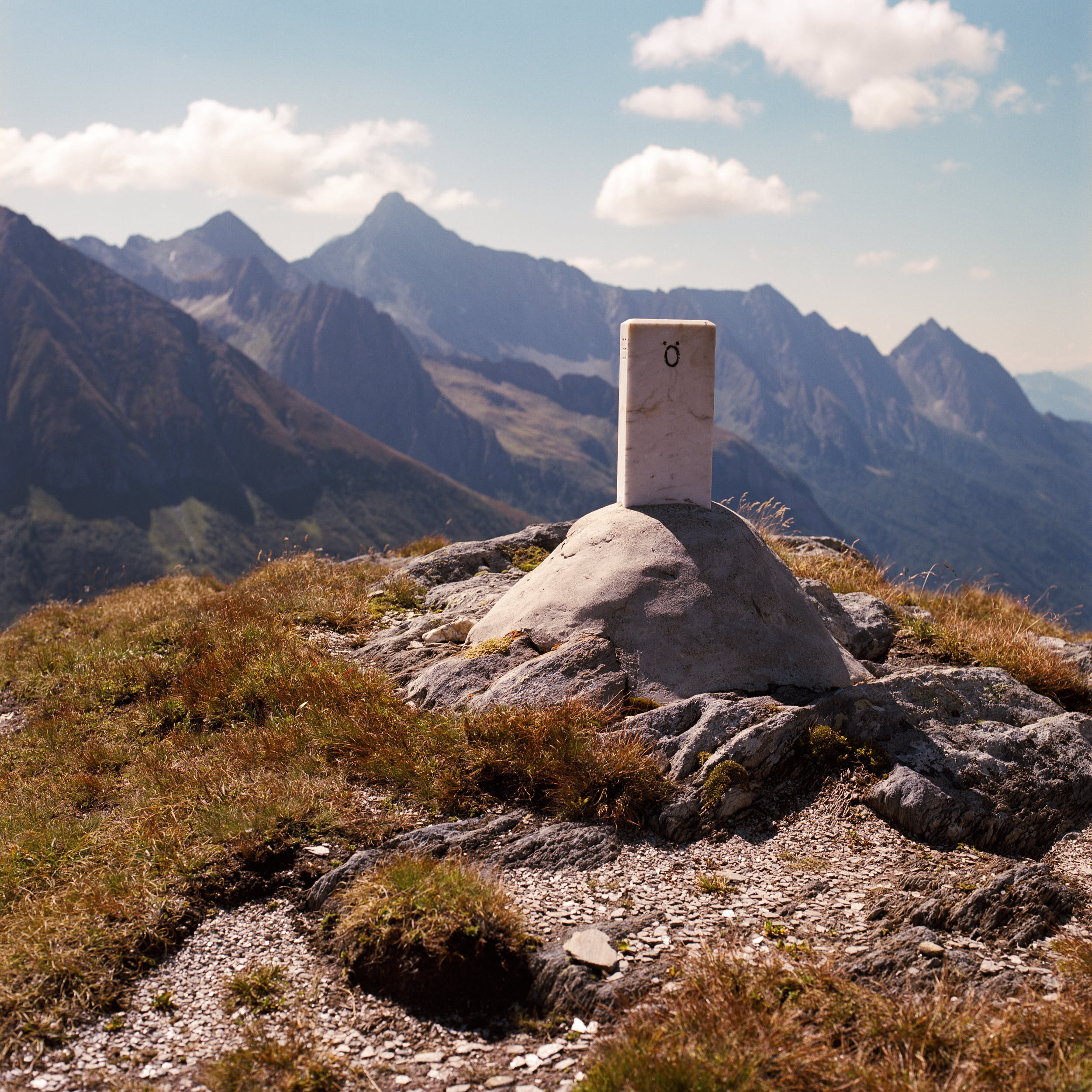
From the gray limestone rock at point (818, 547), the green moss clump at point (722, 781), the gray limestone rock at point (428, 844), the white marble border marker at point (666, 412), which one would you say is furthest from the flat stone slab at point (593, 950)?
the gray limestone rock at point (818, 547)

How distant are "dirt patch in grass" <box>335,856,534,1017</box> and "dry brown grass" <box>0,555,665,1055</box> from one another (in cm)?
151

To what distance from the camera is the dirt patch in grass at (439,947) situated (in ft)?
18.8

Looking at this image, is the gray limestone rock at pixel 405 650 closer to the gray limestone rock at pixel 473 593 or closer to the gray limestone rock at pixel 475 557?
the gray limestone rock at pixel 473 593

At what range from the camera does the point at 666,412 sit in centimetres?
1149

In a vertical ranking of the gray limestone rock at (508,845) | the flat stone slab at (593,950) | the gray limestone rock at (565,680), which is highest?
the gray limestone rock at (565,680)

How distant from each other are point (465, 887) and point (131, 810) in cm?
409

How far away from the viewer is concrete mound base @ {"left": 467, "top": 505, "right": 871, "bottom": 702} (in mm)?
10062

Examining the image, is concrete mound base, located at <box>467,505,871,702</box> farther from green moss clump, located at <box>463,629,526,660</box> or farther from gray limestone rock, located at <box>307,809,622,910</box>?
gray limestone rock, located at <box>307,809,622,910</box>

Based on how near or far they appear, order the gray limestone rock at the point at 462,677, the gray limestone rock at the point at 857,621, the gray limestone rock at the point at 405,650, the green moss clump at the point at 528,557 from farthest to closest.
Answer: the green moss clump at the point at 528,557 → the gray limestone rock at the point at 857,621 → the gray limestone rock at the point at 405,650 → the gray limestone rock at the point at 462,677

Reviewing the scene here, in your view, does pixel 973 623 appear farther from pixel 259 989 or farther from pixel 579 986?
pixel 259 989

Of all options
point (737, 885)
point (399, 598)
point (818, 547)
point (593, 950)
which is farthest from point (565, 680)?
point (818, 547)

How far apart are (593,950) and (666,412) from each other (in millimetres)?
7496

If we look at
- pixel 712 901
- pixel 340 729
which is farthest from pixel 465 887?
pixel 340 729

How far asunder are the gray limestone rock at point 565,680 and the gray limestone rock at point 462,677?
174 millimetres
